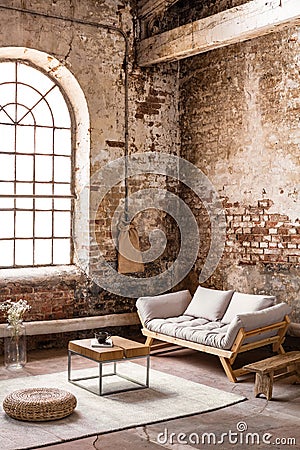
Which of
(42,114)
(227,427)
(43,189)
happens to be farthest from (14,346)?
(42,114)

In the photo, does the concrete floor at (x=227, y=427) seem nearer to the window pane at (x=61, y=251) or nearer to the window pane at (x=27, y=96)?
the window pane at (x=61, y=251)

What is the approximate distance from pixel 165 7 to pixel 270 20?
226cm

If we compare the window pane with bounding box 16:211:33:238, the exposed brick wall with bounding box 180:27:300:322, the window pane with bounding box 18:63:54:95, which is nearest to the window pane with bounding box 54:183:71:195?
the window pane with bounding box 16:211:33:238

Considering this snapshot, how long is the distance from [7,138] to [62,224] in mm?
1371

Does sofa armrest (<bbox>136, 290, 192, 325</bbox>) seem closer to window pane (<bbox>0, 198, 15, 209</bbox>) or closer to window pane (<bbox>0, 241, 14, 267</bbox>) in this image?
window pane (<bbox>0, 241, 14, 267</bbox>)

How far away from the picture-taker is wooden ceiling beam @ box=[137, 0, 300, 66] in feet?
22.7

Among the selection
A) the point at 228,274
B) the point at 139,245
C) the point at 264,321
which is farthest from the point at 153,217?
the point at 264,321

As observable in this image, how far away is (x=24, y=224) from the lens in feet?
28.4

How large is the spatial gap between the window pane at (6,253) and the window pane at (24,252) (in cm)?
8

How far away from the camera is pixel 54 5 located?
8453mm

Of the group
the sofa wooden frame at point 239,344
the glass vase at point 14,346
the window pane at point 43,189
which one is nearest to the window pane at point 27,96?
the window pane at point 43,189

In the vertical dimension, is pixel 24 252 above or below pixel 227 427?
above

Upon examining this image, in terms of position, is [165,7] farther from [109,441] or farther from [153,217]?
[109,441]

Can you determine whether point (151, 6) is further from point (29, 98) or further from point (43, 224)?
point (43, 224)
